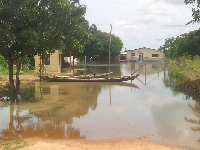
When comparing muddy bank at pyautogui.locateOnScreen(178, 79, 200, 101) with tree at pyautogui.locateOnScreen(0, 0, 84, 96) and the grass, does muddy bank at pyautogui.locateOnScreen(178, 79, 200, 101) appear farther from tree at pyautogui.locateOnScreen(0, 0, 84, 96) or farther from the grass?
the grass

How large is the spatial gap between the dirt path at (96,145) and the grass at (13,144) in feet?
0.69

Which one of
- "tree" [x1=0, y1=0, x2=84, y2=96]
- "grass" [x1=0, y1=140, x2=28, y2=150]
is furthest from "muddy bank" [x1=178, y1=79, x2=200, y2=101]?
"grass" [x1=0, y1=140, x2=28, y2=150]

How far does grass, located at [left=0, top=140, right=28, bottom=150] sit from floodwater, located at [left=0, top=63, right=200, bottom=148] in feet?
2.82

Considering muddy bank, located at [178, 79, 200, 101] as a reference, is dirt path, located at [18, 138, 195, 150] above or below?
below

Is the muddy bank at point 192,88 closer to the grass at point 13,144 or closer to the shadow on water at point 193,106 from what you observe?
the shadow on water at point 193,106

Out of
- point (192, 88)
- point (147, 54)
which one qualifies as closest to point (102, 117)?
point (192, 88)

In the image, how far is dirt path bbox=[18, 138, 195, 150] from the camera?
30.1ft

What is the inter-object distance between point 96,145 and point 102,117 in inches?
163

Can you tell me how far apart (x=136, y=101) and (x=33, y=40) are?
7162 millimetres

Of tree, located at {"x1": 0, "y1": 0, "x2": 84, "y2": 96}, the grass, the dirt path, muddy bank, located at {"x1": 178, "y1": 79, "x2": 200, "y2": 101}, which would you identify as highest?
tree, located at {"x1": 0, "y1": 0, "x2": 84, "y2": 96}

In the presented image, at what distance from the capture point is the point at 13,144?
31.1 ft

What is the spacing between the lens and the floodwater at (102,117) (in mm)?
11023

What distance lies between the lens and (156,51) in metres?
79.9

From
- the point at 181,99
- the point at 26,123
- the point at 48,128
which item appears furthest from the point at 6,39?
the point at 181,99
